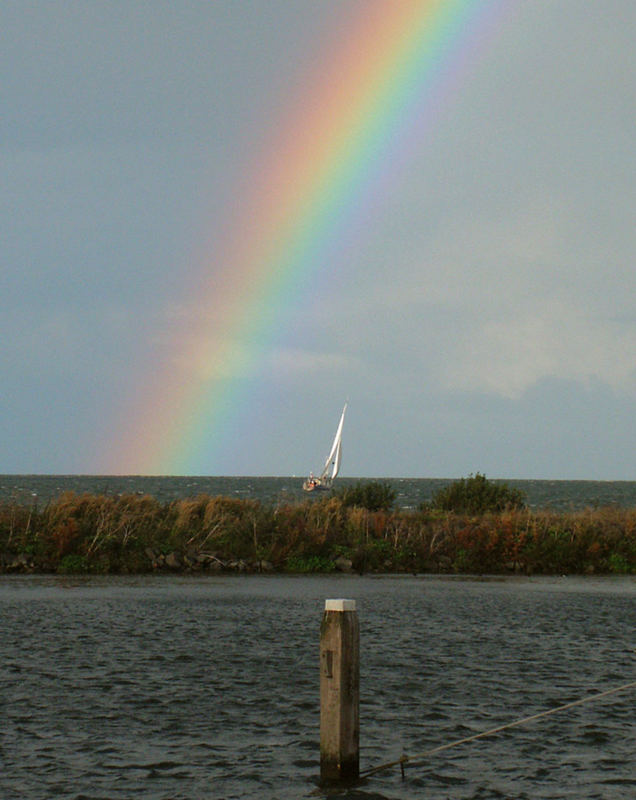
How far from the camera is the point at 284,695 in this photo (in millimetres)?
16453

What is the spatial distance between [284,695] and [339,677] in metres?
5.83

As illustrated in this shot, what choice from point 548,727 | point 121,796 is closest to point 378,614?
point 548,727

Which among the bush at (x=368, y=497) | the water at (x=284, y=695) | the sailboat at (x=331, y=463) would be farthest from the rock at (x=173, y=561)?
the sailboat at (x=331, y=463)

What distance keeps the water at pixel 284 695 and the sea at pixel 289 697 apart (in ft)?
0.13

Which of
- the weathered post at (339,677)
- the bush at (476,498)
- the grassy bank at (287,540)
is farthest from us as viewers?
the bush at (476,498)

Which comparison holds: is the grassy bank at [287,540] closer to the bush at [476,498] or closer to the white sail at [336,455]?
the bush at [476,498]

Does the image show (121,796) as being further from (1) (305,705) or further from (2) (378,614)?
(2) (378,614)

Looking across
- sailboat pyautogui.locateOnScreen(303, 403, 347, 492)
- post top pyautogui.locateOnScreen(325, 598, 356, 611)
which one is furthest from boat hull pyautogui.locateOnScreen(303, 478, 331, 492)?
post top pyautogui.locateOnScreen(325, 598, 356, 611)

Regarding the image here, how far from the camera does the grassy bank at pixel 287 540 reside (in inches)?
1441

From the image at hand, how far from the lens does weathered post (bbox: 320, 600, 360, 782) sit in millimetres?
10938

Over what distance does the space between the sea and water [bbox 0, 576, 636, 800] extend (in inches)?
1.6

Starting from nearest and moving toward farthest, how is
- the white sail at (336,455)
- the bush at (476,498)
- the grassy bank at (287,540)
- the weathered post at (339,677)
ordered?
the weathered post at (339,677) → the grassy bank at (287,540) → the bush at (476,498) → the white sail at (336,455)

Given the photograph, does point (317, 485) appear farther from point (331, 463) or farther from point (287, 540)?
point (287, 540)

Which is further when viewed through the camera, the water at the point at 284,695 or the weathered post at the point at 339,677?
the water at the point at 284,695
